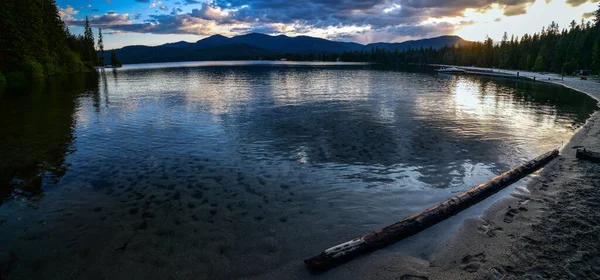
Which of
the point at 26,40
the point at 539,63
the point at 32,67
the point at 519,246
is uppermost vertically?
the point at 539,63

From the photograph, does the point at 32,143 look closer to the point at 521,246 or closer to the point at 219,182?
the point at 219,182

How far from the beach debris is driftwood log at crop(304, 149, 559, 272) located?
259 inches

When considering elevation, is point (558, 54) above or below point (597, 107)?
above

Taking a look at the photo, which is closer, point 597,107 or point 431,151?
point 431,151

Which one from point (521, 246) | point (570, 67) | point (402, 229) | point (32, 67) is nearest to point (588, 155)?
point (521, 246)

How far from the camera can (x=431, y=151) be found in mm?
19828

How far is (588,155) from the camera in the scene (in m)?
17.2

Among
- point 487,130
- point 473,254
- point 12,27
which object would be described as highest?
point 12,27

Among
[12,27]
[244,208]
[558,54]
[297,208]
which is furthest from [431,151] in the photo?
[558,54]

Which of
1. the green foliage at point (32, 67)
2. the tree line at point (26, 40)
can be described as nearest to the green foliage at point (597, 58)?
the tree line at point (26, 40)

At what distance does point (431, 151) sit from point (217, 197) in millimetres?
14135

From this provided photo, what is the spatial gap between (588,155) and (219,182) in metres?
20.6

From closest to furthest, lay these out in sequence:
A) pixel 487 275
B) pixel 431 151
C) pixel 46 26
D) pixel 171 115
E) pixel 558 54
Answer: pixel 487 275, pixel 431 151, pixel 171 115, pixel 46 26, pixel 558 54

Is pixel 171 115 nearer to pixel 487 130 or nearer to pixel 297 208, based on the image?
pixel 297 208
